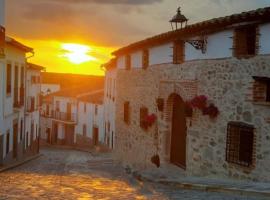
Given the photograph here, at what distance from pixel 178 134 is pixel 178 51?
3004 millimetres

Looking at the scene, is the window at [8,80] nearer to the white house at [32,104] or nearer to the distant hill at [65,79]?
the white house at [32,104]

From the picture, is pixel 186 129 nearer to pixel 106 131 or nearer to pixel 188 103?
pixel 188 103

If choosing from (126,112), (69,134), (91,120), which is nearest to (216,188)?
(126,112)

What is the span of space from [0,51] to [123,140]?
881cm

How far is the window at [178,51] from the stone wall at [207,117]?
0.24 meters

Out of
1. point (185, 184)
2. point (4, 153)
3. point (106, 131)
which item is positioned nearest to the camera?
point (185, 184)

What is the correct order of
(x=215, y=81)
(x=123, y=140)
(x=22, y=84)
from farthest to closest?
(x=22, y=84)
(x=123, y=140)
(x=215, y=81)

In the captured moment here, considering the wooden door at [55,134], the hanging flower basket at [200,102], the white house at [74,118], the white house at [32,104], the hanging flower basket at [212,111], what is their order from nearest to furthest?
the hanging flower basket at [212,111] → the hanging flower basket at [200,102] → the white house at [32,104] → the white house at [74,118] → the wooden door at [55,134]

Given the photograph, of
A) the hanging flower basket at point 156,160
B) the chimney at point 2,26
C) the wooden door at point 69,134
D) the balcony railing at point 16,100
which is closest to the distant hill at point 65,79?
the wooden door at point 69,134

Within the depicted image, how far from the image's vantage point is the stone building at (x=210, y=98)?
11.9 meters

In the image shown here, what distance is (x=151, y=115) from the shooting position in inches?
754

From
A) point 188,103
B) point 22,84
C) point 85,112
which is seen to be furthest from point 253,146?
point 85,112

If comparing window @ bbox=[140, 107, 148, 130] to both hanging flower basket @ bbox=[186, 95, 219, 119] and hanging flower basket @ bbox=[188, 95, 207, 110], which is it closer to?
hanging flower basket @ bbox=[186, 95, 219, 119]

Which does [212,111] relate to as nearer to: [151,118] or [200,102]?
[200,102]
